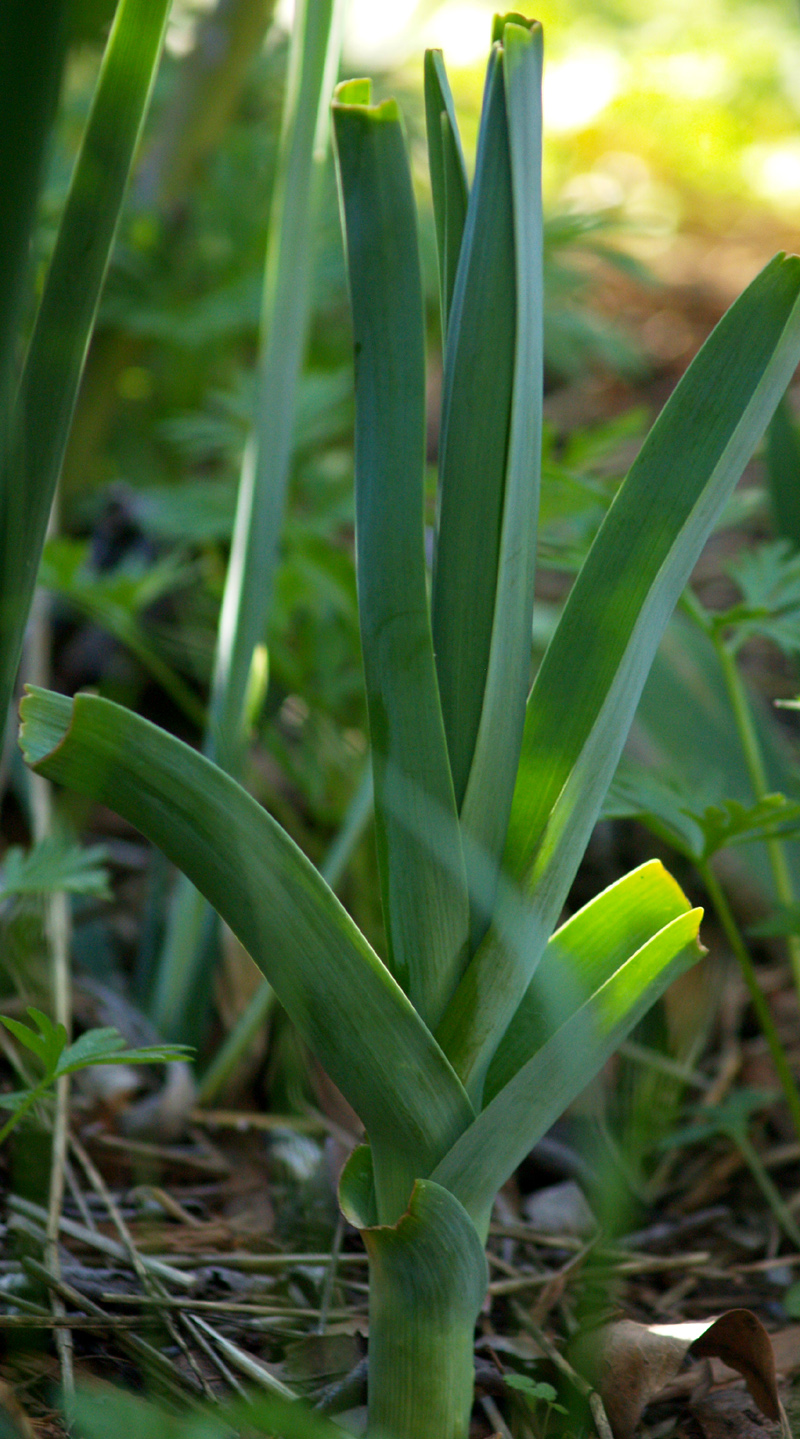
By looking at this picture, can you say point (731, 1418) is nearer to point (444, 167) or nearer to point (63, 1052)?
point (63, 1052)

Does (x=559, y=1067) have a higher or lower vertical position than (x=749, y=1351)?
higher

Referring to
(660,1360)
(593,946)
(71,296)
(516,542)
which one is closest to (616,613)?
(516,542)

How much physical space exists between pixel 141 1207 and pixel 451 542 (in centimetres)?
55

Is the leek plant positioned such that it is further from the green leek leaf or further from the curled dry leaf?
the curled dry leaf

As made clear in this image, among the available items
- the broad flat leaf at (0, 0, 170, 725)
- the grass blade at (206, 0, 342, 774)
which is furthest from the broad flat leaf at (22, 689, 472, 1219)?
the grass blade at (206, 0, 342, 774)

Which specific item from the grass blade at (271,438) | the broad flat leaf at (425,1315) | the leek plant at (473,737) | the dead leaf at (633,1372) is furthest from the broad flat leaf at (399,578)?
the grass blade at (271,438)

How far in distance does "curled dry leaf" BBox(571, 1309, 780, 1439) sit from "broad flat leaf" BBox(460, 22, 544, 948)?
249 millimetres

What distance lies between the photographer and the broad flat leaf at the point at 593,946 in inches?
19.8

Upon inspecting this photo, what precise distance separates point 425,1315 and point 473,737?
26 centimetres

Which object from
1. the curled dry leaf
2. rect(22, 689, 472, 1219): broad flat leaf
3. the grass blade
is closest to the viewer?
rect(22, 689, 472, 1219): broad flat leaf

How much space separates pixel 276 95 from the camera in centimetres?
237

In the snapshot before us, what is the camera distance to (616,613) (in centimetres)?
50

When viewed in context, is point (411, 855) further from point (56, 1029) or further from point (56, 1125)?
point (56, 1125)

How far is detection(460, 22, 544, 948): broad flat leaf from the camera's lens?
496 millimetres
